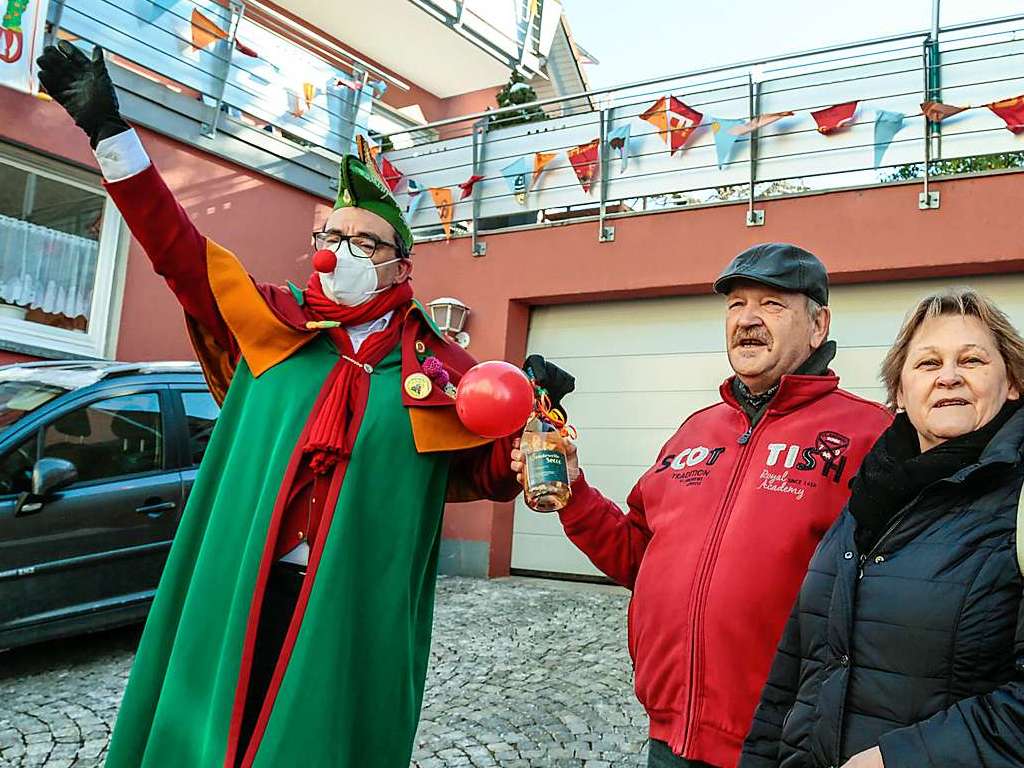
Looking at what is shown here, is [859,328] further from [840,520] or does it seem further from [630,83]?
[840,520]

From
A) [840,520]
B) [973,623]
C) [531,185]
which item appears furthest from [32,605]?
[531,185]

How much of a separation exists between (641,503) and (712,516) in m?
0.46

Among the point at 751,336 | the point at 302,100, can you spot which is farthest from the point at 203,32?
the point at 751,336

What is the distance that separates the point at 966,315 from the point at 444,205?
8306 millimetres

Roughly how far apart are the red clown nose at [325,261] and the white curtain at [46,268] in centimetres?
636

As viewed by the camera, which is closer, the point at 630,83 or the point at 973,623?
the point at 973,623

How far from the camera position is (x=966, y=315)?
72.4 inches

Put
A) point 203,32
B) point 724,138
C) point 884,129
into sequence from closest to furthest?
point 884,129 < point 724,138 < point 203,32

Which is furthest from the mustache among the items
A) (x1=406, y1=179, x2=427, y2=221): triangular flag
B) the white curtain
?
(x1=406, y1=179, x2=427, y2=221): triangular flag

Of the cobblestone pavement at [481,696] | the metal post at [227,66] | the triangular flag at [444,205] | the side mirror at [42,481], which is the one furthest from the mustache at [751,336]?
the metal post at [227,66]

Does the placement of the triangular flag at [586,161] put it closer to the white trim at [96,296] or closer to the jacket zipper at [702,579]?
the white trim at [96,296]

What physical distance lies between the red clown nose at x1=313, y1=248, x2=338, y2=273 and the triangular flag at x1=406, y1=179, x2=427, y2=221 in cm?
771

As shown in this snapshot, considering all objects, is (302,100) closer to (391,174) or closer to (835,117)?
(391,174)

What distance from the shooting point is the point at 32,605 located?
460cm
